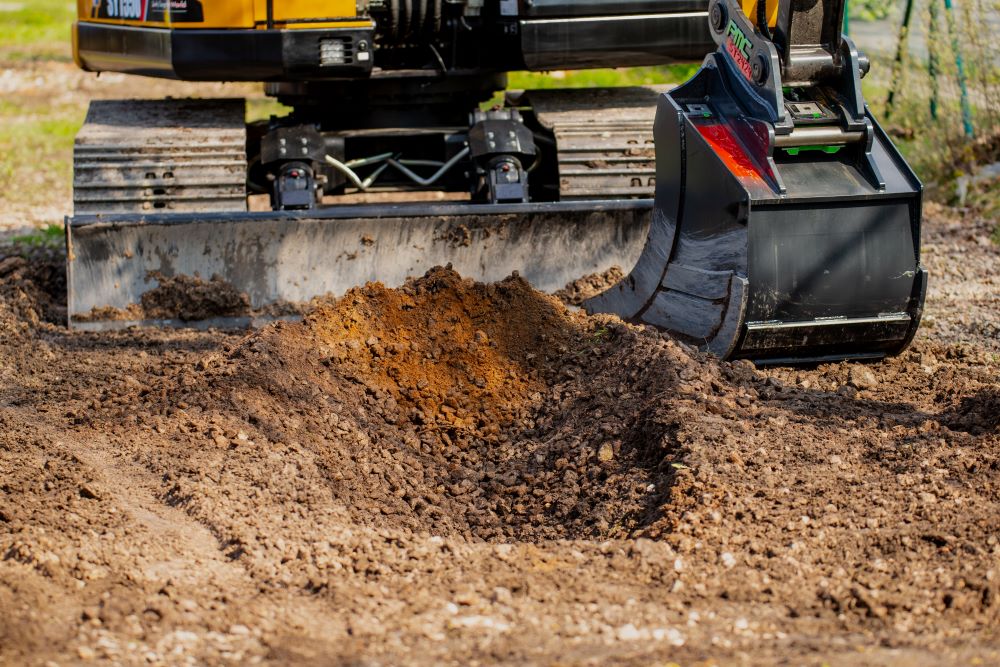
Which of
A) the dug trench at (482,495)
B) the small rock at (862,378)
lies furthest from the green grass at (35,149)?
the small rock at (862,378)

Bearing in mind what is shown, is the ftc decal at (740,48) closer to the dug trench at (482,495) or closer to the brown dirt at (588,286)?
the dug trench at (482,495)

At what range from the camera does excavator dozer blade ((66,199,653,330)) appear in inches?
223

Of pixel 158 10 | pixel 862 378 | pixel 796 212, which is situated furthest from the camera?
pixel 158 10

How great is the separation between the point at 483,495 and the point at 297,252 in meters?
2.16

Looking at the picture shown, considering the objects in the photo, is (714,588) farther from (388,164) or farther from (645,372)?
(388,164)

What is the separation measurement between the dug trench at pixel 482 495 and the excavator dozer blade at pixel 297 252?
1.01ft

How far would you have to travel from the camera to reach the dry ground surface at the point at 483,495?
2.87 meters

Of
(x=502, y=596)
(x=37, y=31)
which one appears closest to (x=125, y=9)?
(x=502, y=596)

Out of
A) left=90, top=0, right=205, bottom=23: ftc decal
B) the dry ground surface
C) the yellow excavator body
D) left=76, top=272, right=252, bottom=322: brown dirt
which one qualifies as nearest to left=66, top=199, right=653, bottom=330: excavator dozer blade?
left=76, top=272, right=252, bottom=322: brown dirt

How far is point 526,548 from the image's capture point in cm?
340

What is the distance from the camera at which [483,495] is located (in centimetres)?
402

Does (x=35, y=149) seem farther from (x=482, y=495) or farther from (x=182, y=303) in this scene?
(x=482, y=495)

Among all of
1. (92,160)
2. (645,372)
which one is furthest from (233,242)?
(645,372)

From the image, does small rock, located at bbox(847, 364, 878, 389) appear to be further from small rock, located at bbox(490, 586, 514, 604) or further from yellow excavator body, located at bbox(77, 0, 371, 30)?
yellow excavator body, located at bbox(77, 0, 371, 30)
